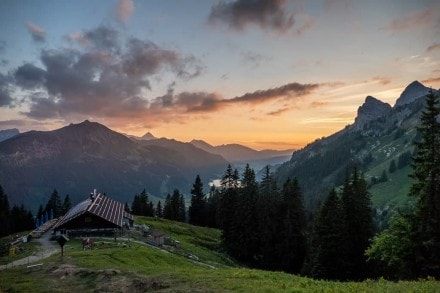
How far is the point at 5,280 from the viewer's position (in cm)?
3188

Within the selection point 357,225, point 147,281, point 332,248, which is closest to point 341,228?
point 332,248

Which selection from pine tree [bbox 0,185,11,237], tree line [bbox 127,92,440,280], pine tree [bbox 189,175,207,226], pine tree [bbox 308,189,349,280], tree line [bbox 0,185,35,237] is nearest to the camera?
tree line [bbox 127,92,440,280]

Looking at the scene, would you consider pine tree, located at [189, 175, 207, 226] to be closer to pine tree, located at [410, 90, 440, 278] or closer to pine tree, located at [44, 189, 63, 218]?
pine tree, located at [44, 189, 63, 218]

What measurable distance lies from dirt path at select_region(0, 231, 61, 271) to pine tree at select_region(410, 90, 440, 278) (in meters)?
44.3

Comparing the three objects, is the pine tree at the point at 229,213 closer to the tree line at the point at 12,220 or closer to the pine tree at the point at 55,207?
the tree line at the point at 12,220

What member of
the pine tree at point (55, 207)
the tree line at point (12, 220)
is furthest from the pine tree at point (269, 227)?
the pine tree at point (55, 207)

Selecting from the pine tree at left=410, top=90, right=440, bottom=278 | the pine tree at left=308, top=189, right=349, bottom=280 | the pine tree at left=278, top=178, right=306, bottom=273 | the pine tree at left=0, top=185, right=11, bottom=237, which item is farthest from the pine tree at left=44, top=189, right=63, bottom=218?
the pine tree at left=410, top=90, right=440, bottom=278

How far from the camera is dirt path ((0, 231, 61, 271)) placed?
45.4 meters

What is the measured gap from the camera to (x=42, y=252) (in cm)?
5372

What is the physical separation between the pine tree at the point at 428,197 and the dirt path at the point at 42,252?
44268mm

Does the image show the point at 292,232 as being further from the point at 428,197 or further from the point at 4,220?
the point at 4,220

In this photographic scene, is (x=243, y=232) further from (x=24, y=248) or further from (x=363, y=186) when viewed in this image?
(x=24, y=248)

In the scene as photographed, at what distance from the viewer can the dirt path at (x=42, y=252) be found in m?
45.4

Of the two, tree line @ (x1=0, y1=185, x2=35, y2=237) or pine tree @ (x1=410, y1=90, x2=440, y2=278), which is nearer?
pine tree @ (x1=410, y1=90, x2=440, y2=278)
